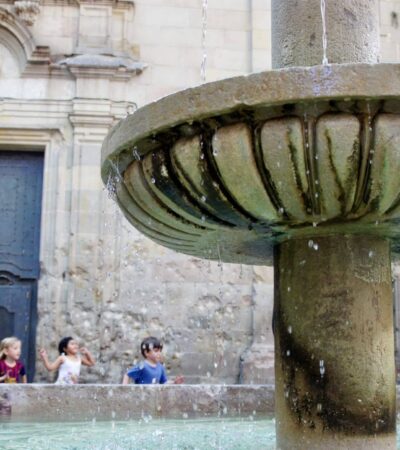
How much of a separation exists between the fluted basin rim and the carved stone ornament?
19.8 feet

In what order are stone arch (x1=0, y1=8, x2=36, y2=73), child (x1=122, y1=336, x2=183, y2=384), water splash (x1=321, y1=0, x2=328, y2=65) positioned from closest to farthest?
water splash (x1=321, y1=0, x2=328, y2=65), child (x1=122, y1=336, x2=183, y2=384), stone arch (x1=0, y1=8, x2=36, y2=73)

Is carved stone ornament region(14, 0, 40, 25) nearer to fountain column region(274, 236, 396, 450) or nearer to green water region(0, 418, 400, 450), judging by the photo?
green water region(0, 418, 400, 450)

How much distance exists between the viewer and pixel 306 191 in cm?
210

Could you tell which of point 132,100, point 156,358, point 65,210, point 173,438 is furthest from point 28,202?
point 173,438

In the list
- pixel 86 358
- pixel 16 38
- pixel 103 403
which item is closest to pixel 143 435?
pixel 103 403

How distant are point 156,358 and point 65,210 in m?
2.63

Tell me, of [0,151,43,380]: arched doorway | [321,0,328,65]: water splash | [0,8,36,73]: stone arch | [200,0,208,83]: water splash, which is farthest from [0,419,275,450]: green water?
[0,8,36,73]: stone arch

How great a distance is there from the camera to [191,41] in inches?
313

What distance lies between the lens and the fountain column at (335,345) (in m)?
2.30

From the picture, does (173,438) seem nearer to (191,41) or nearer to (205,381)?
(205,381)

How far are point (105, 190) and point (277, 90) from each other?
5621 mm

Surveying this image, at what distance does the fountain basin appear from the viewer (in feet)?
Result: 6.28

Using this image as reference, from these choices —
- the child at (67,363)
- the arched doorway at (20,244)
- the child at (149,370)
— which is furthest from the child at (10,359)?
the arched doorway at (20,244)

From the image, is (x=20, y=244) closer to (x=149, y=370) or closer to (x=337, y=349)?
(x=149, y=370)
